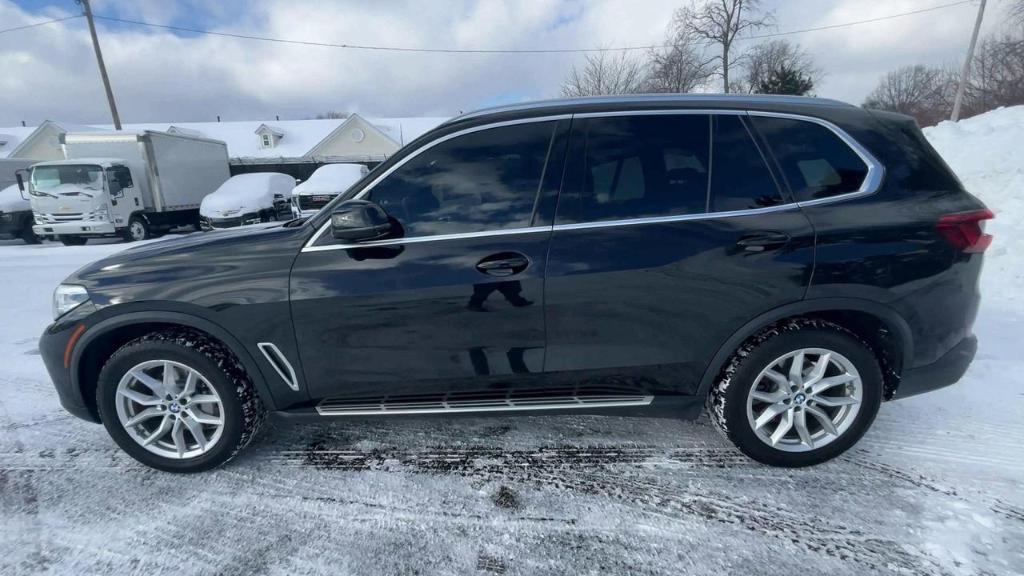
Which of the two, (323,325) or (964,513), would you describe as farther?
(323,325)

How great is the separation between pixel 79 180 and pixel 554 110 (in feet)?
51.4

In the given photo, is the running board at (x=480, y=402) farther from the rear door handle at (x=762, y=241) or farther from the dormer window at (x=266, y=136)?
the dormer window at (x=266, y=136)

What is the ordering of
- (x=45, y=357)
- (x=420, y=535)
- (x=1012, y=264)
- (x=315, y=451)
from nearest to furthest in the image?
1. (x=420, y=535)
2. (x=45, y=357)
3. (x=315, y=451)
4. (x=1012, y=264)

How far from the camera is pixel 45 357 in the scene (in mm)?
2664

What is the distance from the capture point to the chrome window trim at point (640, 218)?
2443 millimetres

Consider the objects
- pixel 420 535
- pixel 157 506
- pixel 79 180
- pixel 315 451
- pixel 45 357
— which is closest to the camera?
pixel 420 535

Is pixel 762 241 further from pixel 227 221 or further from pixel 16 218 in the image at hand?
pixel 16 218

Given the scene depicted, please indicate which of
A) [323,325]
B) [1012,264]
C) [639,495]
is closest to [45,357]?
[323,325]

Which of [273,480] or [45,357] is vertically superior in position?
[45,357]

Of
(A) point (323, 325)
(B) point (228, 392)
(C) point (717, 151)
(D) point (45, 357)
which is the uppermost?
(C) point (717, 151)

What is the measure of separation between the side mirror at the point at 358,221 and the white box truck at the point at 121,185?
14.5m

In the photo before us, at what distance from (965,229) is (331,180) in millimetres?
14816

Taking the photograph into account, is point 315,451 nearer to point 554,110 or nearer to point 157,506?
point 157,506

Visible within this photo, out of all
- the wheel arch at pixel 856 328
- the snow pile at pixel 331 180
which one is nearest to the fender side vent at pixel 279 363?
the wheel arch at pixel 856 328
